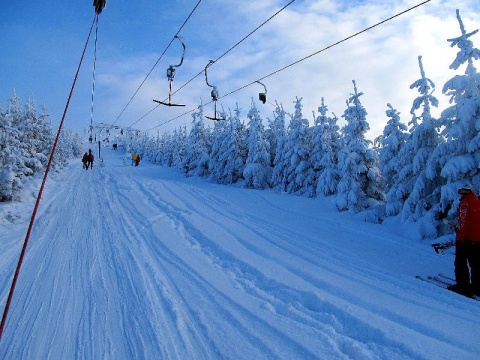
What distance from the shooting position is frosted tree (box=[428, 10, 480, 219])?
943 cm

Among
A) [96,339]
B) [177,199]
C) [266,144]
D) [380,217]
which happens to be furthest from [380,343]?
[266,144]

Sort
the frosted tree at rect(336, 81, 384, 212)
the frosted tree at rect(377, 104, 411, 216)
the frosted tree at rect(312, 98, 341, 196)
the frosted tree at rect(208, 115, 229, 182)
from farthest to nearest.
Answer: the frosted tree at rect(208, 115, 229, 182), the frosted tree at rect(312, 98, 341, 196), the frosted tree at rect(336, 81, 384, 212), the frosted tree at rect(377, 104, 411, 216)

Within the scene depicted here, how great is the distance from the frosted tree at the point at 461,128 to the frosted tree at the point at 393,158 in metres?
2.84

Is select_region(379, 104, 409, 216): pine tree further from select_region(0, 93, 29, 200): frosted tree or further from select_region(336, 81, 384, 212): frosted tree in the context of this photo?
select_region(0, 93, 29, 200): frosted tree

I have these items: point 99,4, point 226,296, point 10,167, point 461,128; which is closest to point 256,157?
point 10,167

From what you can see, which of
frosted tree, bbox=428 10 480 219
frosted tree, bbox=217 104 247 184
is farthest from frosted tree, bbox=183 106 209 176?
frosted tree, bbox=428 10 480 219

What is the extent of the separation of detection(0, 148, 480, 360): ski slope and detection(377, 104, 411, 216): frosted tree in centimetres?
356

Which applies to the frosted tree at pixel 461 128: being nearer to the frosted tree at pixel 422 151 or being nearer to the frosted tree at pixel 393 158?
the frosted tree at pixel 422 151

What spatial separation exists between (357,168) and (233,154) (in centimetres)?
1623

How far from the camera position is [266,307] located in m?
5.00

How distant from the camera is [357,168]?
56.3ft

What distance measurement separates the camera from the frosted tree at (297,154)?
2462cm

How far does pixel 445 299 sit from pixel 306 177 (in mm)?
19528

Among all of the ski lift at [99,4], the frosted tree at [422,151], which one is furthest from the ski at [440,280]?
the ski lift at [99,4]
